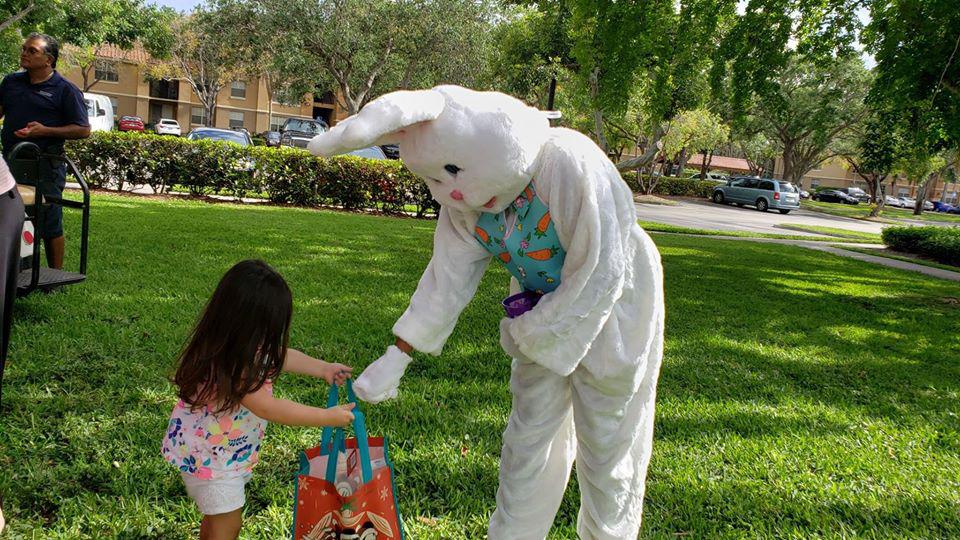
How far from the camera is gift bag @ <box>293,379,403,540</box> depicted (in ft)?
6.13

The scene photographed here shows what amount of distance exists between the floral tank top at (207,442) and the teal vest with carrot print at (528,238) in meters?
0.85

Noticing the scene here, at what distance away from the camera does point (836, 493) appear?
3104mm

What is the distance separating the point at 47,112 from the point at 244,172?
7.24 m

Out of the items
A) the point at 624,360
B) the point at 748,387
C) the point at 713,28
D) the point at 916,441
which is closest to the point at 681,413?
the point at 748,387

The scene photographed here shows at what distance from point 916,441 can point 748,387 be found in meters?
0.97

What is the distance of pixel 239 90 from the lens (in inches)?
2012

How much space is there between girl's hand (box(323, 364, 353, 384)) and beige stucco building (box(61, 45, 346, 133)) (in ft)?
162

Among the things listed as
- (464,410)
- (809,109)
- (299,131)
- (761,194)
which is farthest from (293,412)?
(809,109)

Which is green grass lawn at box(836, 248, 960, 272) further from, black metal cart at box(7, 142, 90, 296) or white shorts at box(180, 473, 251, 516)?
white shorts at box(180, 473, 251, 516)

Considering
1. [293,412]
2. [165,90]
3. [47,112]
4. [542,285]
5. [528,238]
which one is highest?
[165,90]

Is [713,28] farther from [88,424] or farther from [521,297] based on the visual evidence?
[88,424]

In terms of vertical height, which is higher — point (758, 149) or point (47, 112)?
point (758, 149)

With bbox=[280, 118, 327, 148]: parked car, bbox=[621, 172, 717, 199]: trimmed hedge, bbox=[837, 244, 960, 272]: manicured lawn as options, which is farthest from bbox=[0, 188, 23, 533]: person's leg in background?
bbox=[621, 172, 717, 199]: trimmed hedge

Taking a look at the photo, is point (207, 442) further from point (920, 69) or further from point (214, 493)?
point (920, 69)
